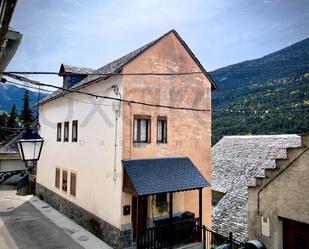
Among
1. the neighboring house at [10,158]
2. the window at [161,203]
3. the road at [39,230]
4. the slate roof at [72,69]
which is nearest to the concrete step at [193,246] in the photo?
the window at [161,203]

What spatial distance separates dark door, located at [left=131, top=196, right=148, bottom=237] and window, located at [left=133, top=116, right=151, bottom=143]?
269cm

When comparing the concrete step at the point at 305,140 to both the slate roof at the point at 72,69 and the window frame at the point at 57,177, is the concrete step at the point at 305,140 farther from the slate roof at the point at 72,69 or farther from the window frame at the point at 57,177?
the window frame at the point at 57,177

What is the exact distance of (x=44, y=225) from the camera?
1513 centimetres

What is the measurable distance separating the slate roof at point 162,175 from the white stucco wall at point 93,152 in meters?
0.88

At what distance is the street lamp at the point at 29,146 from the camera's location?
24.0 feet

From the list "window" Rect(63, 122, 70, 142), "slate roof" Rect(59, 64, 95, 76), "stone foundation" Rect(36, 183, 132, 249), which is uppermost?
"slate roof" Rect(59, 64, 95, 76)

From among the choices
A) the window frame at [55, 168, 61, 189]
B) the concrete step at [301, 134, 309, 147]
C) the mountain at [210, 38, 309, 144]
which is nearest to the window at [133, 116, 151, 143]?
the concrete step at [301, 134, 309, 147]

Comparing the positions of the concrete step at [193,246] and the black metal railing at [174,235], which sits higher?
the black metal railing at [174,235]

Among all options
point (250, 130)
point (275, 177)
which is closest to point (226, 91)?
point (250, 130)

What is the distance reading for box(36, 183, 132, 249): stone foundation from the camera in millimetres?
11656

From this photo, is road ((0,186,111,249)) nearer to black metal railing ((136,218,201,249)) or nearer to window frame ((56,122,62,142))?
black metal railing ((136,218,201,249))

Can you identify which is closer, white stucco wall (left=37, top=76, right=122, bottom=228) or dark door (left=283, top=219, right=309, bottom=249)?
dark door (left=283, top=219, right=309, bottom=249)

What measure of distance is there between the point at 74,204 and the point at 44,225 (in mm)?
1922

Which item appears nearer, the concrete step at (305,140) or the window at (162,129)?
the concrete step at (305,140)
